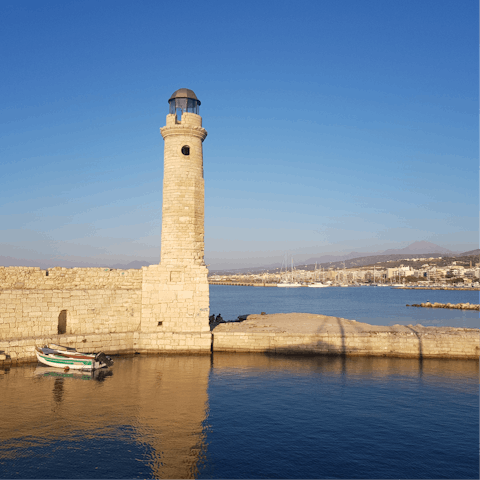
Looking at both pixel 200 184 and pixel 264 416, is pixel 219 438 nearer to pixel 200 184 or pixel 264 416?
pixel 264 416

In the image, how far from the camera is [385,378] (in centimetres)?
1430

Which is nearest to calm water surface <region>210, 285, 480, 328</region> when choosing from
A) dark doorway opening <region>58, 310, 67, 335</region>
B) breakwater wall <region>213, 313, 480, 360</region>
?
breakwater wall <region>213, 313, 480, 360</region>

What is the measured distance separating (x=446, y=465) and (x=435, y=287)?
111 meters

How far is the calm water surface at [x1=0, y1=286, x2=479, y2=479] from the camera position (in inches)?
318

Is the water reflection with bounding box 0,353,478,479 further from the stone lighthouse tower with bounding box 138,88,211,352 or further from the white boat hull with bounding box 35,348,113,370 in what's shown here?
the stone lighthouse tower with bounding box 138,88,211,352

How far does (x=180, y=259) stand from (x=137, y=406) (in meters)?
7.90

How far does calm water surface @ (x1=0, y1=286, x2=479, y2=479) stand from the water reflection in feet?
0.13

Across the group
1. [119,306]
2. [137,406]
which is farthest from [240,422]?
[119,306]

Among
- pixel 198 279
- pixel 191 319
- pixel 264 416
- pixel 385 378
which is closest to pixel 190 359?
pixel 191 319

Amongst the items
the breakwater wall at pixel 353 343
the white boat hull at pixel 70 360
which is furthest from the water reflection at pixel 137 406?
the breakwater wall at pixel 353 343

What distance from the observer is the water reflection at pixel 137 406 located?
26.7ft

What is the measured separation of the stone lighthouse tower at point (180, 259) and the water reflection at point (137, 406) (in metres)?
1.07

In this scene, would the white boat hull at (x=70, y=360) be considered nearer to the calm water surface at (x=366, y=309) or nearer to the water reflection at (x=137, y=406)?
the water reflection at (x=137, y=406)

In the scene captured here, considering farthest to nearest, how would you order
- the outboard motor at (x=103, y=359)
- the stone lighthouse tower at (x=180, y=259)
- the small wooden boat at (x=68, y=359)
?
1. the stone lighthouse tower at (x=180, y=259)
2. the outboard motor at (x=103, y=359)
3. the small wooden boat at (x=68, y=359)
